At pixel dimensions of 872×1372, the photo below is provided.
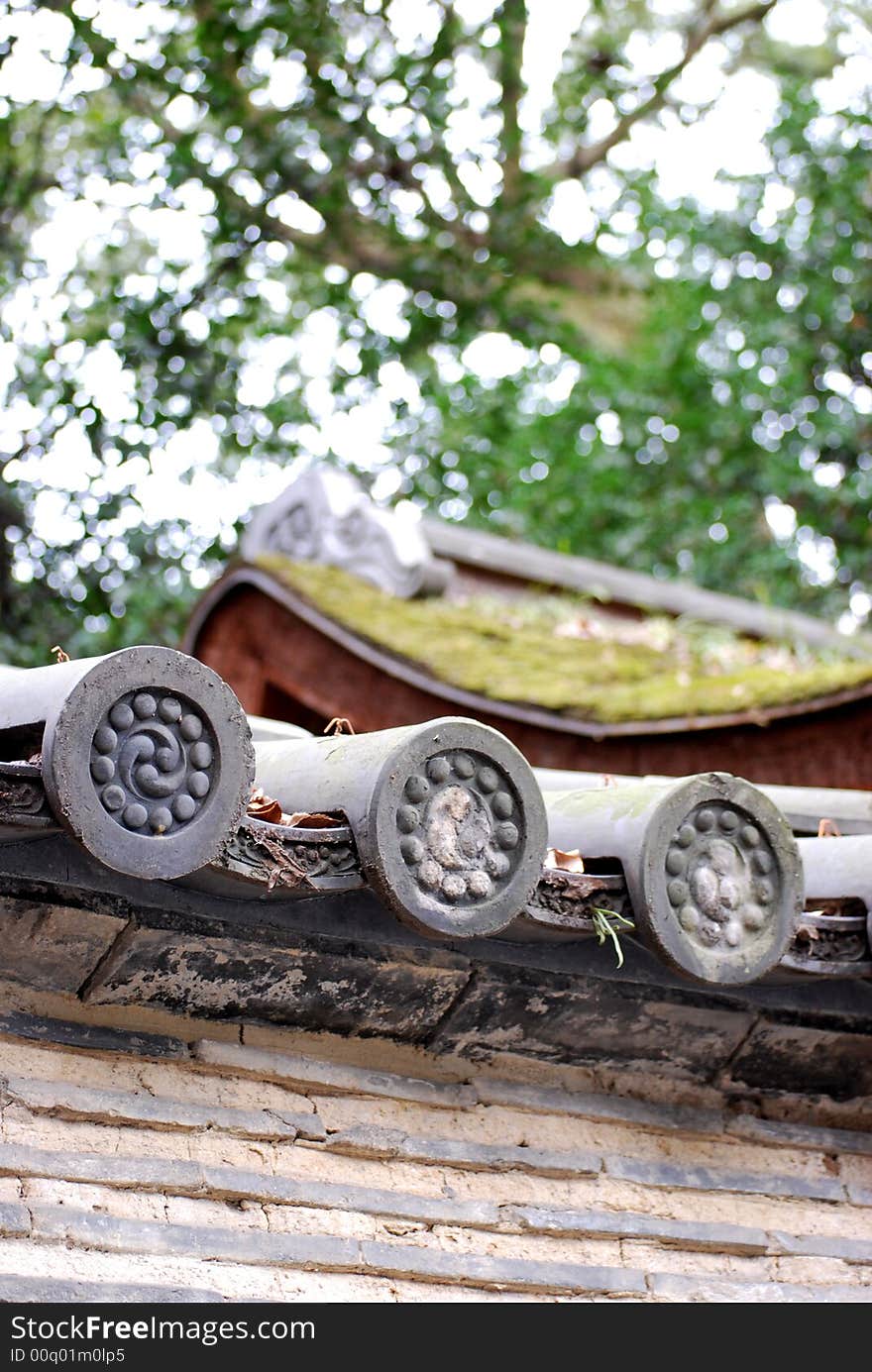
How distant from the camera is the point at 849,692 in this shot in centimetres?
374

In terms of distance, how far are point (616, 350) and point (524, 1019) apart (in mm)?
14039

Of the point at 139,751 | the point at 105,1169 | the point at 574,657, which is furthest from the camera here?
the point at 574,657

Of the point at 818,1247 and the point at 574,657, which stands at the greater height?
the point at 574,657

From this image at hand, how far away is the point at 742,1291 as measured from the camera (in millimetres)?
2604

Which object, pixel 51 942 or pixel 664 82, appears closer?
pixel 51 942

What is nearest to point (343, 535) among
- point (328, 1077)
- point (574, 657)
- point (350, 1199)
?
point (574, 657)

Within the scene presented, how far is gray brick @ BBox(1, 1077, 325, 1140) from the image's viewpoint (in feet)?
7.18

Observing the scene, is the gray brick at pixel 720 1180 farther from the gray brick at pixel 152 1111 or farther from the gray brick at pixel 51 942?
the gray brick at pixel 51 942

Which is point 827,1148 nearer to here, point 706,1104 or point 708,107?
point 706,1104

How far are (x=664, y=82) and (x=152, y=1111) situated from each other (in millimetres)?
13288

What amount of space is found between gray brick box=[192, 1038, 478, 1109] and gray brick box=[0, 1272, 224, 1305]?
0.33 meters

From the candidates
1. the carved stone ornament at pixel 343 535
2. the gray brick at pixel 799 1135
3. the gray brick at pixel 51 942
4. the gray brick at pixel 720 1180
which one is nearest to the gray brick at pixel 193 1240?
the gray brick at pixel 51 942

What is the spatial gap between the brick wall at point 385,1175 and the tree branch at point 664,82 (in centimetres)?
1275

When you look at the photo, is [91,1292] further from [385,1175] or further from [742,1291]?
[742,1291]
